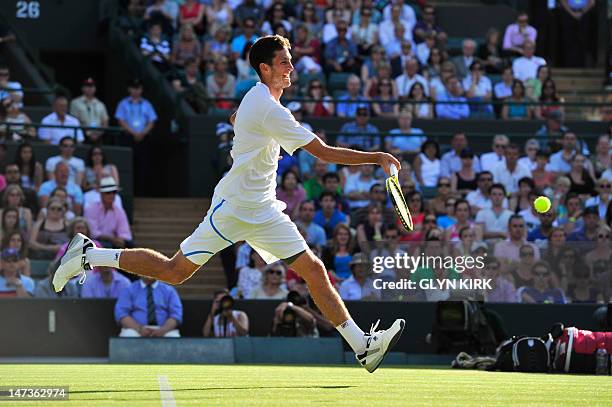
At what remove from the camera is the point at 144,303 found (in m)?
16.5

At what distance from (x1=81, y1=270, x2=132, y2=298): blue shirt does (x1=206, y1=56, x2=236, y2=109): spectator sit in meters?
5.58

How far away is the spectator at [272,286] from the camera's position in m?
17.2

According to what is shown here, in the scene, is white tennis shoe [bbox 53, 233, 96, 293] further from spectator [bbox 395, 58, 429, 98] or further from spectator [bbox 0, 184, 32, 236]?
spectator [bbox 395, 58, 429, 98]

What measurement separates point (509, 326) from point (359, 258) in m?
2.03

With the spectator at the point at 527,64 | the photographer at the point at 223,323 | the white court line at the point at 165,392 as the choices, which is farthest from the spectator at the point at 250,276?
the spectator at the point at 527,64

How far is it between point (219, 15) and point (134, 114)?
9.10ft

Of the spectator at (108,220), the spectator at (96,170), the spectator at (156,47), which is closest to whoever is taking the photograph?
the spectator at (108,220)

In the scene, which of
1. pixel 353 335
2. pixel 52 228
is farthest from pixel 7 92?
pixel 353 335

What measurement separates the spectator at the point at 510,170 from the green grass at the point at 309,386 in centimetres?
808

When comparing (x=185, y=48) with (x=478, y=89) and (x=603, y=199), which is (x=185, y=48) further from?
(x=603, y=199)

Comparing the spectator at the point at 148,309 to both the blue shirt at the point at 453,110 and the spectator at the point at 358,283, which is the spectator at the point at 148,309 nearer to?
the spectator at the point at 358,283

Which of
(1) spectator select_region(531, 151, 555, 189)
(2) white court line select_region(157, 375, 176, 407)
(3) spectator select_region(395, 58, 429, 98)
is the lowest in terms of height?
(2) white court line select_region(157, 375, 176, 407)

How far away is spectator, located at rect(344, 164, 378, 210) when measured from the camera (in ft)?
65.3

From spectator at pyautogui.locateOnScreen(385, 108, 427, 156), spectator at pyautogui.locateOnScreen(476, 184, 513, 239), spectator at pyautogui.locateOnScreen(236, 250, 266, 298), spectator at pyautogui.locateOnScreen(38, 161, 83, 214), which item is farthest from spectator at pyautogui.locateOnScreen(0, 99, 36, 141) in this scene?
spectator at pyautogui.locateOnScreen(476, 184, 513, 239)
